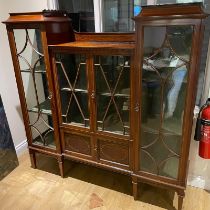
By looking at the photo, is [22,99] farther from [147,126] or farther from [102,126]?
[147,126]

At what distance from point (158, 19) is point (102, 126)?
976 mm

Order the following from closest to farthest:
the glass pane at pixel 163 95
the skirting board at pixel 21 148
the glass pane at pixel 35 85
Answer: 1. the glass pane at pixel 163 95
2. the glass pane at pixel 35 85
3. the skirting board at pixel 21 148

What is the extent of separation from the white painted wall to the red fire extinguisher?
1907mm

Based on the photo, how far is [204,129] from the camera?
5.71 ft

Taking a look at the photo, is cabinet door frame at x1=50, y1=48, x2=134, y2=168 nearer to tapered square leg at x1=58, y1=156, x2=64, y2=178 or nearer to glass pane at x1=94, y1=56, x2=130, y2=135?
glass pane at x1=94, y1=56, x2=130, y2=135

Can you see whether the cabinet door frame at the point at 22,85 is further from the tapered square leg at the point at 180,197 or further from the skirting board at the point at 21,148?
the tapered square leg at the point at 180,197

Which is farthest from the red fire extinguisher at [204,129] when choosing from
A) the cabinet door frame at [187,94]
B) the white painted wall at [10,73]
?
the white painted wall at [10,73]

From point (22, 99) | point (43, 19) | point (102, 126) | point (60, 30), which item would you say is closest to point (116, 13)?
point (60, 30)

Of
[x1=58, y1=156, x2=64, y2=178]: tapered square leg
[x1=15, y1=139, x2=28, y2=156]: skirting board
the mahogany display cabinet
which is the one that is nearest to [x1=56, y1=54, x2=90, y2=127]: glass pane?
the mahogany display cabinet

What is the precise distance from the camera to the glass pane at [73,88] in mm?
1885

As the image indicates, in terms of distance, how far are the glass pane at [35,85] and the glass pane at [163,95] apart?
930 millimetres

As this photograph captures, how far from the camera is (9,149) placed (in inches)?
96.6

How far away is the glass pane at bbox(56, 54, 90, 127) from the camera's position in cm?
189

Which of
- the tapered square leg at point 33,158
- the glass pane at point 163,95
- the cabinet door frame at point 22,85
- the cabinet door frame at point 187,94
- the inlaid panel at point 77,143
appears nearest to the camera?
the cabinet door frame at point 187,94
